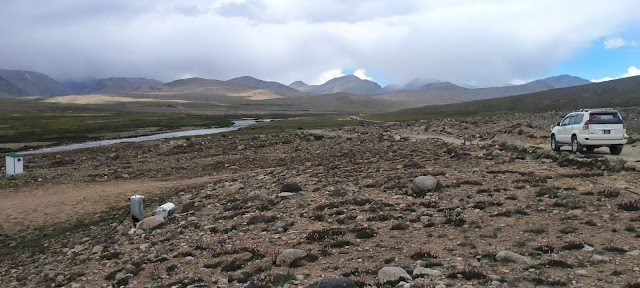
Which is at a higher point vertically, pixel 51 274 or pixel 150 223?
pixel 150 223

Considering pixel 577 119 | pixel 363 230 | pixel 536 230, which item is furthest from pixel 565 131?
pixel 363 230

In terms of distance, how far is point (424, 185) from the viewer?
1795 centimetres

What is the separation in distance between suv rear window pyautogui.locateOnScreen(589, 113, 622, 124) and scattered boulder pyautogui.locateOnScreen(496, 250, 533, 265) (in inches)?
768

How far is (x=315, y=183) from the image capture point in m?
22.6

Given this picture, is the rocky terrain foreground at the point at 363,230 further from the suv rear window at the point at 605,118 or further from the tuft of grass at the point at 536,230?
the suv rear window at the point at 605,118

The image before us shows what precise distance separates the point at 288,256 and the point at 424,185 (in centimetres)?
855

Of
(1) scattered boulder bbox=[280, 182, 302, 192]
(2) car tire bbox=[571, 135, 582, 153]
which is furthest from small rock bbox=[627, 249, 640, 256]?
(2) car tire bbox=[571, 135, 582, 153]

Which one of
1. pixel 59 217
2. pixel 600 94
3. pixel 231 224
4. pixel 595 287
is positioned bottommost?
pixel 59 217

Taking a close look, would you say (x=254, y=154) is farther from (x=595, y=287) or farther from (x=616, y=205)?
(x=595, y=287)

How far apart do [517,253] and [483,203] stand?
5084 millimetres

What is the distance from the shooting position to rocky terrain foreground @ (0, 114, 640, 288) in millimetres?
9617

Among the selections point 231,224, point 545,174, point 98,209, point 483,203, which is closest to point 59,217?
point 98,209

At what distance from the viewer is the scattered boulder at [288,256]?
10.9 m

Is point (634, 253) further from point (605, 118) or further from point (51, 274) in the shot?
point (605, 118)
